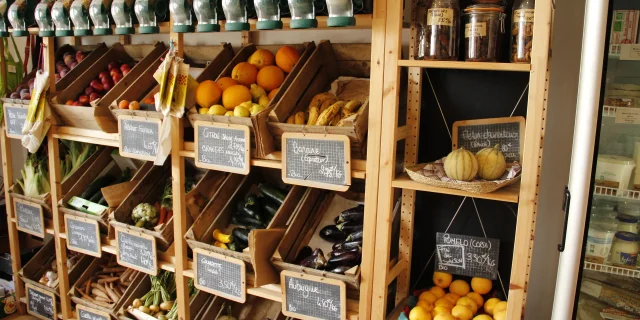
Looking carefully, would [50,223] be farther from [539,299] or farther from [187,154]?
[539,299]

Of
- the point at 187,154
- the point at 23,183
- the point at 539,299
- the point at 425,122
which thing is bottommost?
the point at 539,299

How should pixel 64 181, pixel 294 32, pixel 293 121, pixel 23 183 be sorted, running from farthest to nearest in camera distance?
pixel 23 183 < pixel 64 181 < pixel 294 32 < pixel 293 121

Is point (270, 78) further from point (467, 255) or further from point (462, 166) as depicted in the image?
point (467, 255)

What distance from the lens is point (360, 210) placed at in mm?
2127

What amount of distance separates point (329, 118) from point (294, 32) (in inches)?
30.0

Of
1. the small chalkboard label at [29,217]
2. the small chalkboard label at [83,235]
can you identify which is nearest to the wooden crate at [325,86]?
the small chalkboard label at [83,235]

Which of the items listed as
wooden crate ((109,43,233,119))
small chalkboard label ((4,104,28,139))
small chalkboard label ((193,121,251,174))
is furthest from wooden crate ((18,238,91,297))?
small chalkboard label ((193,121,251,174))

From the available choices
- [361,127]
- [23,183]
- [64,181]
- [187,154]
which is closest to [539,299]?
[361,127]

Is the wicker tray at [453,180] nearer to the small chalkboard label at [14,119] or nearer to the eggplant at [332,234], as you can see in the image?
the eggplant at [332,234]

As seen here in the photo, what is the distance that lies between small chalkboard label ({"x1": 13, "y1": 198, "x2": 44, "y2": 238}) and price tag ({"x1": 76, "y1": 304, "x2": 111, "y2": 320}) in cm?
47

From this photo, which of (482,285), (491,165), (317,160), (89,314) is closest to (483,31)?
(491,165)

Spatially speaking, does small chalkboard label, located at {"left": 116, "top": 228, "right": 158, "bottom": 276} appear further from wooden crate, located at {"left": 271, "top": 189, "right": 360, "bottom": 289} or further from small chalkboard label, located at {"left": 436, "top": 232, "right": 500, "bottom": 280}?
small chalkboard label, located at {"left": 436, "top": 232, "right": 500, "bottom": 280}

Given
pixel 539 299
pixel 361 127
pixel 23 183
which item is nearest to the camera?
pixel 361 127

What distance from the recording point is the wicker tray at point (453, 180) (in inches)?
61.6
